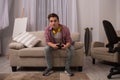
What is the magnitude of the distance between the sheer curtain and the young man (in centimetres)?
183

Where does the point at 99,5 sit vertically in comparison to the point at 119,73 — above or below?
above

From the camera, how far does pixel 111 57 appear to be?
13.5 feet

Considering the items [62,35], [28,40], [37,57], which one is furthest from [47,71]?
[28,40]

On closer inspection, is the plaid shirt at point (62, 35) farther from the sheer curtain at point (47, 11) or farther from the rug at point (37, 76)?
the sheer curtain at point (47, 11)

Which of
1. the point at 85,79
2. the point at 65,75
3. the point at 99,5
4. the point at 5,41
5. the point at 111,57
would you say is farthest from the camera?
the point at 5,41

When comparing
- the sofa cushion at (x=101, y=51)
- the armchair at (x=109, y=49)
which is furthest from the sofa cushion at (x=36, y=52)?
the sofa cushion at (x=101, y=51)

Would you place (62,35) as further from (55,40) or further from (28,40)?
(28,40)

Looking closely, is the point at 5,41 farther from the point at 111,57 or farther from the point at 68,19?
the point at 111,57

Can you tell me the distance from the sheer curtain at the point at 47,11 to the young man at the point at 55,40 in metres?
1.83

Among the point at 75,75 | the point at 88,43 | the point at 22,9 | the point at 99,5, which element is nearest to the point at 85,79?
the point at 75,75

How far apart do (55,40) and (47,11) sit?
2.02 meters

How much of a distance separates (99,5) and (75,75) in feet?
8.38

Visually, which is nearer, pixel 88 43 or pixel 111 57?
pixel 111 57

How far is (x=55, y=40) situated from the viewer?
12.4 feet
